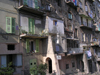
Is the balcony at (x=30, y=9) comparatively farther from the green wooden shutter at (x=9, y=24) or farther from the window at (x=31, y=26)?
the green wooden shutter at (x=9, y=24)

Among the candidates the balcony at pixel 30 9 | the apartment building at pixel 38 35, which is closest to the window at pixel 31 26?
the apartment building at pixel 38 35

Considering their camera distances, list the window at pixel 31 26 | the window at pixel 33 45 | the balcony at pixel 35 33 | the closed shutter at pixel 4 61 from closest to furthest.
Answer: the closed shutter at pixel 4 61 → the balcony at pixel 35 33 → the window at pixel 31 26 → the window at pixel 33 45

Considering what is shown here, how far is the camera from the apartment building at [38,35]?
14.9 meters

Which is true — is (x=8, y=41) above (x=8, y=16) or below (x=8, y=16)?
below

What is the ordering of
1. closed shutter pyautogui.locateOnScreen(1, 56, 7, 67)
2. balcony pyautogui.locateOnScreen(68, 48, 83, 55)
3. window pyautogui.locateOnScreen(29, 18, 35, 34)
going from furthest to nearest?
balcony pyautogui.locateOnScreen(68, 48, 83, 55), window pyautogui.locateOnScreen(29, 18, 35, 34), closed shutter pyautogui.locateOnScreen(1, 56, 7, 67)

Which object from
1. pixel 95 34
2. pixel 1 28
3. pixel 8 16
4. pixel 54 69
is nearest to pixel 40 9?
pixel 8 16

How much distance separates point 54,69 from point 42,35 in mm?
4646

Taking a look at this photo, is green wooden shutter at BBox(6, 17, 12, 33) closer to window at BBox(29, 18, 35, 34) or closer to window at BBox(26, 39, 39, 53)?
window at BBox(29, 18, 35, 34)

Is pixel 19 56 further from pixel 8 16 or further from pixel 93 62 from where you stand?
pixel 93 62

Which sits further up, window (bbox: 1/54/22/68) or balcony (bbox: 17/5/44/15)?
balcony (bbox: 17/5/44/15)

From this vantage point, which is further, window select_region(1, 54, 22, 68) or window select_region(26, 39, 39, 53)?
window select_region(26, 39, 39, 53)

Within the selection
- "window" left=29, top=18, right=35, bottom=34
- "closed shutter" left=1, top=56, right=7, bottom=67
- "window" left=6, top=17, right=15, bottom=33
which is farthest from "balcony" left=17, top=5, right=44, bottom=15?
"closed shutter" left=1, top=56, right=7, bottom=67

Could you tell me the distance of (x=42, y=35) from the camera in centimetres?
1712

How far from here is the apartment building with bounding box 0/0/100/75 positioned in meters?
14.9
